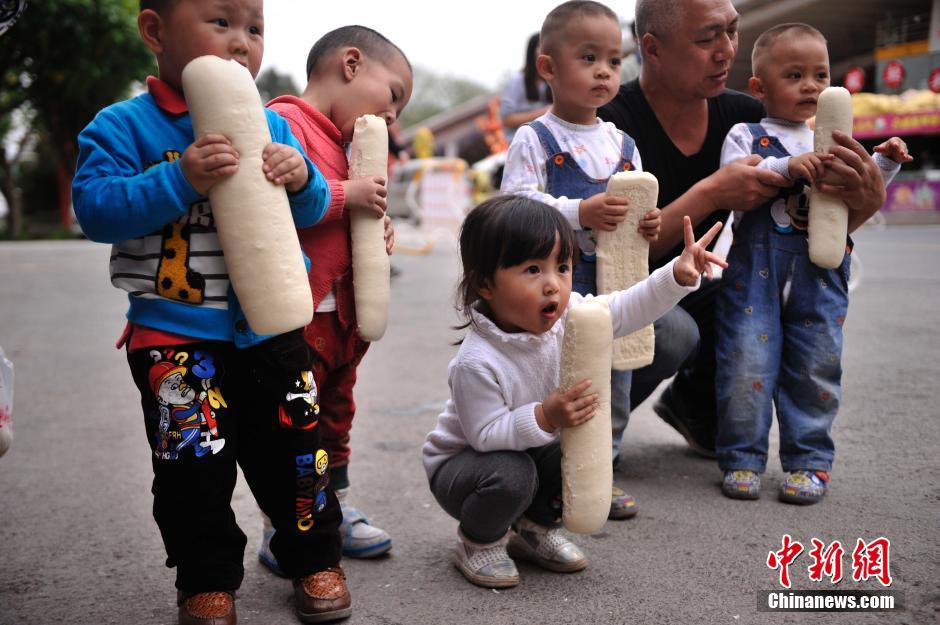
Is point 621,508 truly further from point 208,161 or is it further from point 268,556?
point 208,161

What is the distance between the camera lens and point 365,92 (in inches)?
91.2

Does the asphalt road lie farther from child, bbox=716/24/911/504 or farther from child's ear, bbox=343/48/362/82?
child's ear, bbox=343/48/362/82

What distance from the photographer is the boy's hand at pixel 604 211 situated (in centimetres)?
241

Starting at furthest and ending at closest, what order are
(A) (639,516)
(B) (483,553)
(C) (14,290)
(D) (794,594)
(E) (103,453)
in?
(C) (14,290)
(E) (103,453)
(A) (639,516)
(B) (483,553)
(D) (794,594)

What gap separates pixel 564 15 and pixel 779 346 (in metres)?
1.27

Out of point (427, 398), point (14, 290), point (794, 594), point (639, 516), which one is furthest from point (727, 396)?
point (14, 290)

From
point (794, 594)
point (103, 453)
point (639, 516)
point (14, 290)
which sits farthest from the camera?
point (14, 290)

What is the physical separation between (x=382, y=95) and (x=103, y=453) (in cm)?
197

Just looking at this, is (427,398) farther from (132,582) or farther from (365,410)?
(132,582)

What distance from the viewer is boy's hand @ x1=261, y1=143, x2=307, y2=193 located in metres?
1.83

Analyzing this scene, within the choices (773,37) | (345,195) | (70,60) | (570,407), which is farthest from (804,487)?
(70,60)

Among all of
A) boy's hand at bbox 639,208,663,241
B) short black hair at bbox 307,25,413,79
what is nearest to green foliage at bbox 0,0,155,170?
short black hair at bbox 307,25,413,79

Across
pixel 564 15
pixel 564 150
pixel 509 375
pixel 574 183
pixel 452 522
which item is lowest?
pixel 452 522

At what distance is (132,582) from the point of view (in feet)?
7.31
